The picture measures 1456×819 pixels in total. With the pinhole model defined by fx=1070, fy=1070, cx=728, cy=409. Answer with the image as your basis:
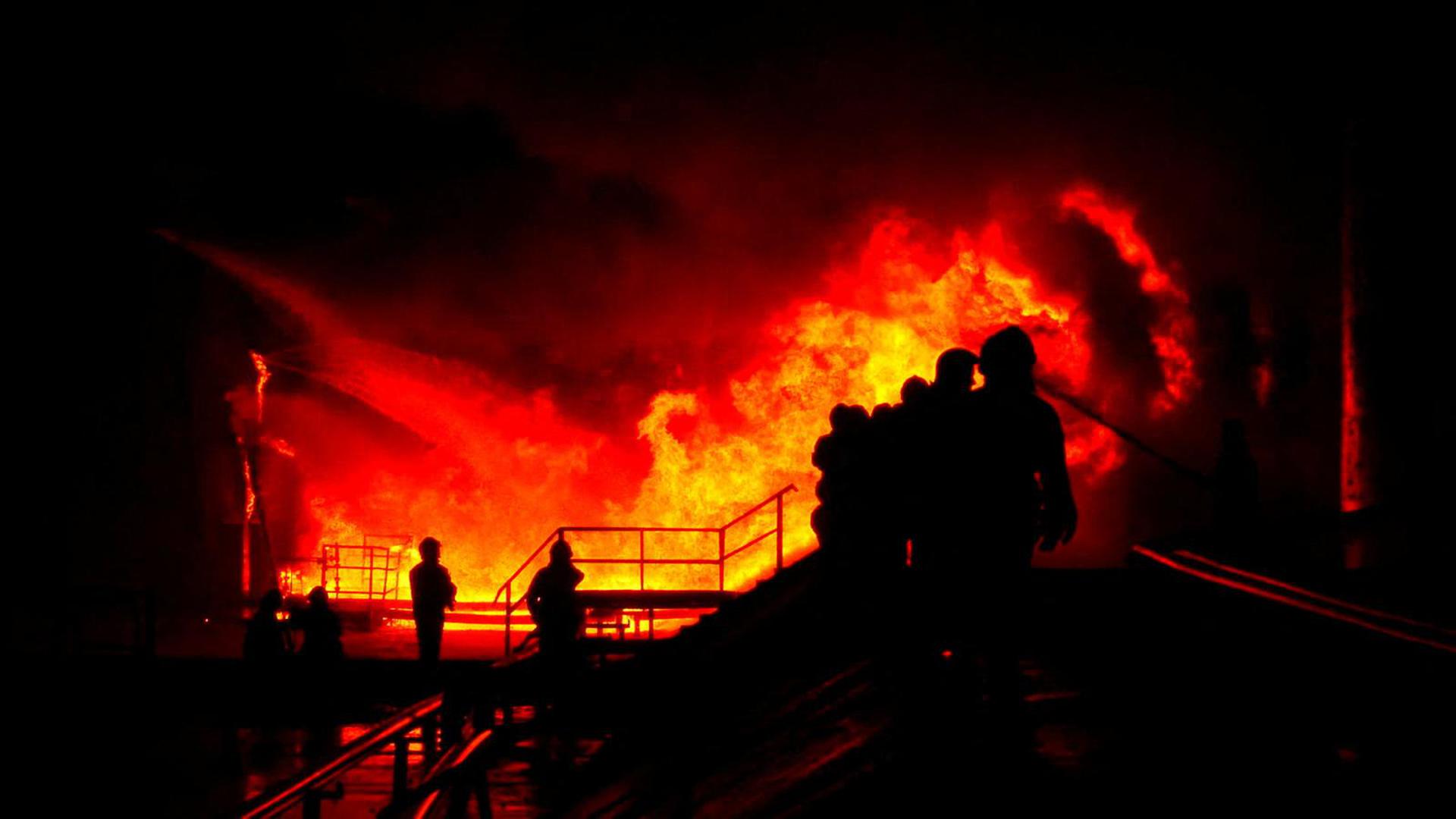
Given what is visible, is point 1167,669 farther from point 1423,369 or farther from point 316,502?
point 316,502

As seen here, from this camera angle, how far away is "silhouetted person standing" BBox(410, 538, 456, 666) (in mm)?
11742

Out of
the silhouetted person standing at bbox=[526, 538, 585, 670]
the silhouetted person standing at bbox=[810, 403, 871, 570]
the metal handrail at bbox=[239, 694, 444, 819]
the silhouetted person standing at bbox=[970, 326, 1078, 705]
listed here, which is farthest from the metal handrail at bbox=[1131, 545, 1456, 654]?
the silhouetted person standing at bbox=[526, 538, 585, 670]

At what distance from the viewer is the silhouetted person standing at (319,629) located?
35.8 ft

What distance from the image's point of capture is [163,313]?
24594 mm

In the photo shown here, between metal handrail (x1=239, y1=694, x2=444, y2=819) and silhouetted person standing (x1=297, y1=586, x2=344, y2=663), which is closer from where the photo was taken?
metal handrail (x1=239, y1=694, x2=444, y2=819)

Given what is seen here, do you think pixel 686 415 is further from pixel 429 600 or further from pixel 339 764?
pixel 339 764

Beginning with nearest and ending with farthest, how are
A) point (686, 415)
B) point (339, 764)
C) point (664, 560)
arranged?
point (339, 764) < point (664, 560) < point (686, 415)

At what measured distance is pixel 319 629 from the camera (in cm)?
1102

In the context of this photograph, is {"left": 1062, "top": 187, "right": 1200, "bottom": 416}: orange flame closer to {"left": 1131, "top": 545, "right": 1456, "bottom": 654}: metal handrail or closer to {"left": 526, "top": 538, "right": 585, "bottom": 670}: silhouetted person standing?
{"left": 526, "top": 538, "right": 585, "bottom": 670}: silhouetted person standing

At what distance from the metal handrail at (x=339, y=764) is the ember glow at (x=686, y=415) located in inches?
606

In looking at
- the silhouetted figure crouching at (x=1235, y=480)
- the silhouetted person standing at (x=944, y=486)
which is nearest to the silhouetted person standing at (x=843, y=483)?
the silhouetted person standing at (x=944, y=486)

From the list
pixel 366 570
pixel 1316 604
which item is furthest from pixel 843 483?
pixel 366 570

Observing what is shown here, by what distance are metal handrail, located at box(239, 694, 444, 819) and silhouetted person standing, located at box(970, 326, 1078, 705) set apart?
2.52m

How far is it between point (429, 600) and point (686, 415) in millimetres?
13603
